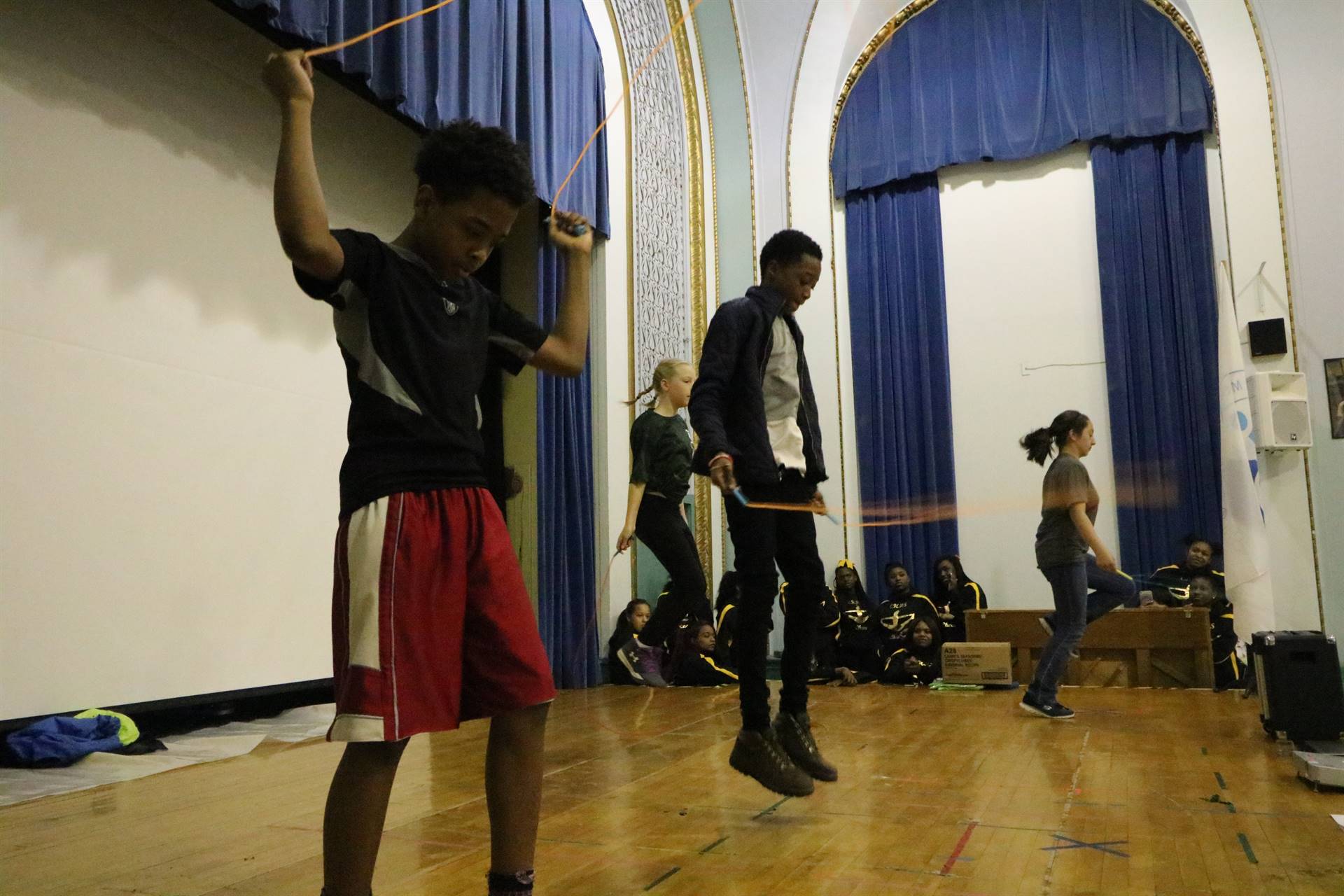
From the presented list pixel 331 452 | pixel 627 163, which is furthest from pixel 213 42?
pixel 627 163

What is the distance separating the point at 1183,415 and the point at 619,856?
593cm

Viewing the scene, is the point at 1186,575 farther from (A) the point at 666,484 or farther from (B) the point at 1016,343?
(A) the point at 666,484

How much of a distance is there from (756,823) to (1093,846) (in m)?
0.65

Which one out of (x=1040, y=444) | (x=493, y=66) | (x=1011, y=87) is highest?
(x=1011, y=87)

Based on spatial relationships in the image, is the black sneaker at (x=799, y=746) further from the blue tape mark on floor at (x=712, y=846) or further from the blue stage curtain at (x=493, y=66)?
the blue stage curtain at (x=493, y=66)

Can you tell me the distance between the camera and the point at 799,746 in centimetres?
228

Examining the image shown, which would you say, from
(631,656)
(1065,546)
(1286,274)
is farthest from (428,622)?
(1286,274)

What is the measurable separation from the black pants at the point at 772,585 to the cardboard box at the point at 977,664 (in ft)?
10.1

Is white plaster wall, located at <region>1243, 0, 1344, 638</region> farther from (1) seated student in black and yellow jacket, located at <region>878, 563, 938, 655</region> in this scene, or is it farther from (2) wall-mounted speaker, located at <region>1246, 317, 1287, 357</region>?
(1) seated student in black and yellow jacket, located at <region>878, 563, 938, 655</region>

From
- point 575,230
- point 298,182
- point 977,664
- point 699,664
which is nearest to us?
point 298,182

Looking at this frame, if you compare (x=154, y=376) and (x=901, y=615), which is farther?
(x=901, y=615)

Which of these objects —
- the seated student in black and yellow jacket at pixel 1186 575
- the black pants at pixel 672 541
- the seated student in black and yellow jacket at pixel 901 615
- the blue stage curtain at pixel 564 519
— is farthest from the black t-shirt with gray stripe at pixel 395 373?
the seated student in black and yellow jacket at pixel 1186 575

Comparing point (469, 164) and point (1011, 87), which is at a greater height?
point (1011, 87)

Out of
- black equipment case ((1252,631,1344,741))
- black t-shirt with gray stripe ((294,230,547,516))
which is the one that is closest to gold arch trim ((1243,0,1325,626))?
black equipment case ((1252,631,1344,741))
